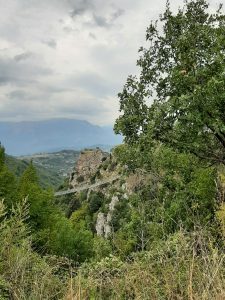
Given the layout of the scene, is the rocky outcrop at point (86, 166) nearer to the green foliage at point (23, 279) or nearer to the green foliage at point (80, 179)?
the green foliage at point (80, 179)

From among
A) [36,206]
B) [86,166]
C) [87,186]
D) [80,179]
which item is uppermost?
[86,166]

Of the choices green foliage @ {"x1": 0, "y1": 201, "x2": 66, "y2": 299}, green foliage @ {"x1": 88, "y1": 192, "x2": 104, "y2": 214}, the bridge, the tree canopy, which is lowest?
green foliage @ {"x1": 88, "y1": 192, "x2": 104, "y2": 214}

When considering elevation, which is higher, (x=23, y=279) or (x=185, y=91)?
(x=185, y=91)

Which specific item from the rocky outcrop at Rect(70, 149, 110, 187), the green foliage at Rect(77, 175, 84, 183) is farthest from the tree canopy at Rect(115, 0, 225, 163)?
the green foliage at Rect(77, 175, 84, 183)

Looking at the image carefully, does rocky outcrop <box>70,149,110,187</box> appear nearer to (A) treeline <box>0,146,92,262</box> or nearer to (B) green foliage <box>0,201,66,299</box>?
(A) treeline <box>0,146,92,262</box>

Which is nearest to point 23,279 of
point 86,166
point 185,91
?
point 185,91

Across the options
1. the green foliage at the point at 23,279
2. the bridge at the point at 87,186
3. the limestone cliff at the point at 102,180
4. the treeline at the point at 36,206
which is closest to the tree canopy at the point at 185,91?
the green foliage at the point at 23,279

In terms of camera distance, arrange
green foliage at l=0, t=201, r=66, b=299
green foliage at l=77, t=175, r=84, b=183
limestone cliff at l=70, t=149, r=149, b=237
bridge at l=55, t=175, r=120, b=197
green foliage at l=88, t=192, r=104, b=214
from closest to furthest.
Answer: green foliage at l=0, t=201, r=66, b=299 < limestone cliff at l=70, t=149, r=149, b=237 < green foliage at l=88, t=192, r=104, b=214 < bridge at l=55, t=175, r=120, b=197 < green foliage at l=77, t=175, r=84, b=183

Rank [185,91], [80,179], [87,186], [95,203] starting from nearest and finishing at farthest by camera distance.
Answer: [185,91]
[95,203]
[87,186]
[80,179]

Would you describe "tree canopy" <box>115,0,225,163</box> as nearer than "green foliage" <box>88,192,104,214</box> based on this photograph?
Yes

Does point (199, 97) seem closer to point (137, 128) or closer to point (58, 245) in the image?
point (137, 128)

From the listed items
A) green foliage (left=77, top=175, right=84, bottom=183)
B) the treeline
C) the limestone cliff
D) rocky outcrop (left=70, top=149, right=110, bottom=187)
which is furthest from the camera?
green foliage (left=77, top=175, right=84, bottom=183)

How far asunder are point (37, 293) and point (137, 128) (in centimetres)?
1415

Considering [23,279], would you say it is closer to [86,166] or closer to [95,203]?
[95,203]
